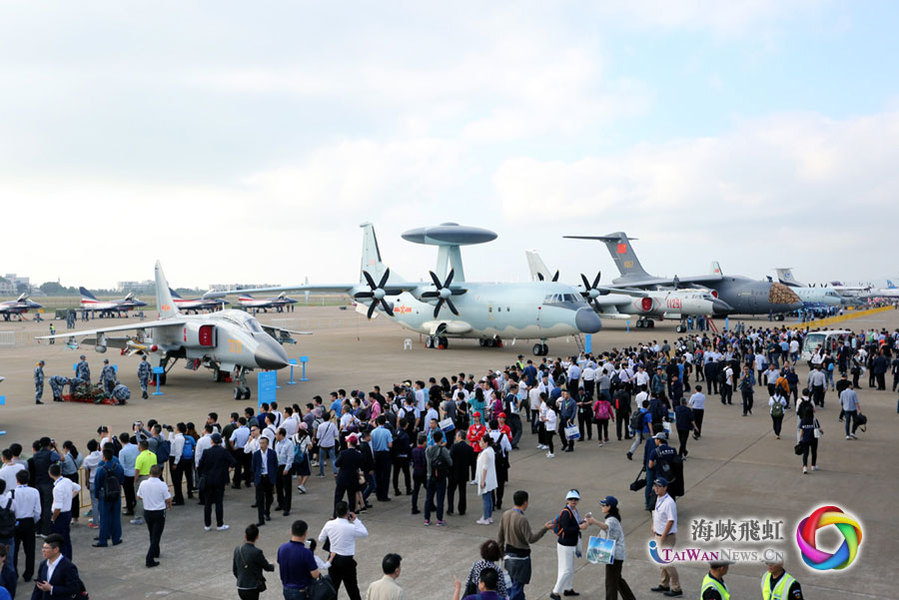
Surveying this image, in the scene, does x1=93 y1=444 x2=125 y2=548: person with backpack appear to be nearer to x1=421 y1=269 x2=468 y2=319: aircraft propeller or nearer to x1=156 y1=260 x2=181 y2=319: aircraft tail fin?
x1=156 y1=260 x2=181 y2=319: aircraft tail fin

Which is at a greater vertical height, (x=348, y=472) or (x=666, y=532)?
(x=348, y=472)

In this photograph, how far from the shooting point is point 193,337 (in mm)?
22016

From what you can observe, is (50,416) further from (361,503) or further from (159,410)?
(361,503)

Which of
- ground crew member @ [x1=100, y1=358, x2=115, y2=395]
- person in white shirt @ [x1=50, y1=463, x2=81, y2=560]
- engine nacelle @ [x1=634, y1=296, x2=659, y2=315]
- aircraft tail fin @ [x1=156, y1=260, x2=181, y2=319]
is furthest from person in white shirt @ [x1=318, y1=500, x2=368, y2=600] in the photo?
engine nacelle @ [x1=634, y1=296, x2=659, y2=315]

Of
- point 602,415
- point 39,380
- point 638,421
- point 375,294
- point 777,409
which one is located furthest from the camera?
point 375,294

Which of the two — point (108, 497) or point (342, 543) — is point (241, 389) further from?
point (342, 543)

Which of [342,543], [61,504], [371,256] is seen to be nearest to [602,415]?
[342,543]

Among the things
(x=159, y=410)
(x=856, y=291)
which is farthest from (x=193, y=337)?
(x=856, y=291)

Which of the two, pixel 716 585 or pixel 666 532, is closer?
pixel 716 585

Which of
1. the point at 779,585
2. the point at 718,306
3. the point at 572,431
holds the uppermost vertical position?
the point at 718,306

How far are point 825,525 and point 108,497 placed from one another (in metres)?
10.0

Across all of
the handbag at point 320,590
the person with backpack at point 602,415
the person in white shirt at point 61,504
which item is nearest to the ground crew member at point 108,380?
the person in white shirt at point 61,504

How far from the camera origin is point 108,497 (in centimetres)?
854

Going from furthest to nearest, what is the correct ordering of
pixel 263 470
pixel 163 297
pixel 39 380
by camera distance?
pixel 163 297, pixel 39 380, pixel 263 470
